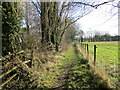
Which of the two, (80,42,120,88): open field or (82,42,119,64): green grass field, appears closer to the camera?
(80,42,120,88): open field

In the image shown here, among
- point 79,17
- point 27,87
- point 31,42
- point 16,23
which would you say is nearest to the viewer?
point 27,87

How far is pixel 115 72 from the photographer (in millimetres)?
4094

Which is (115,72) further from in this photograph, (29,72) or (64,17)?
(64,17)

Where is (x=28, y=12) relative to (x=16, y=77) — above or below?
above

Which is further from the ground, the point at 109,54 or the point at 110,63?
the point at 109,54

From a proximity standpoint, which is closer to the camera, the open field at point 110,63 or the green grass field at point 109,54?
the open field at point 110,63

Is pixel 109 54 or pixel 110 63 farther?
pixel 109 54

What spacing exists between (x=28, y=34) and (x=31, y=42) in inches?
20.6

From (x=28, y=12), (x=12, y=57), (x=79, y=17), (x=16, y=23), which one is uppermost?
(x=79, y=17)

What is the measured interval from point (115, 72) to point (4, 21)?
5.33 m

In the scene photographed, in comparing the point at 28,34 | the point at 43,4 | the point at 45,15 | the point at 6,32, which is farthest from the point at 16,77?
the point at 43,4

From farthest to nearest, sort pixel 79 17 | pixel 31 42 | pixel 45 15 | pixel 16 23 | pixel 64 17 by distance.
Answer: pixel 64 17
pixel 79 17
pixel 45 15
pixel 31 42
pixel 16 23

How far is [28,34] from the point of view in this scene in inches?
208

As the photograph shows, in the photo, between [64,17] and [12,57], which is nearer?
[12,57]
